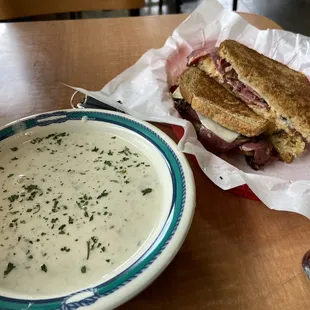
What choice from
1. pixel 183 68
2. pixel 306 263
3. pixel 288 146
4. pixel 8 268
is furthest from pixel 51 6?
pixel 306 263

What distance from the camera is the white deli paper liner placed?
84 centimetres

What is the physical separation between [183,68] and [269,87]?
1.05 ft

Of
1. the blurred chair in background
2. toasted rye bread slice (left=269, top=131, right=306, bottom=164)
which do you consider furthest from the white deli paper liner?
the blurred chair in background

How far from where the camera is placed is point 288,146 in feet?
3.41

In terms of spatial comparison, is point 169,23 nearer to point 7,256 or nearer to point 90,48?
point 90,48

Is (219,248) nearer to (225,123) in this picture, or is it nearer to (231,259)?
(231,259)

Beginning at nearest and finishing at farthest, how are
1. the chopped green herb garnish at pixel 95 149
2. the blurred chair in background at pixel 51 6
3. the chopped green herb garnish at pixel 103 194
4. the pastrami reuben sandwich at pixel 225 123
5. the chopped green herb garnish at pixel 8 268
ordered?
1. the chopped green herb garnish at pixel 8 268
2. the chopped green herb garnish at pixel 103 194
3. the chopped green herb garnish at pixel 95 149
4. the pastrami reuben sandwich at pixel 225 123
5. the blurred chair in background at pixel 51 6

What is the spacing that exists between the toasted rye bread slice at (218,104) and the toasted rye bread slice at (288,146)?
6cm

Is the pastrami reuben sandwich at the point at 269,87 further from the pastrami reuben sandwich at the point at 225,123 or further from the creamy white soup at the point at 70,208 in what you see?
the creamy white soup at the point at 70,208

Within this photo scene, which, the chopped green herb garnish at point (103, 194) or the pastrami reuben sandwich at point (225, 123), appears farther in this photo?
the pastrami reuben sandwich at point (225, 123)

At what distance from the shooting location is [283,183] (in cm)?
85

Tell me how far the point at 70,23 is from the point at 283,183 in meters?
1.10

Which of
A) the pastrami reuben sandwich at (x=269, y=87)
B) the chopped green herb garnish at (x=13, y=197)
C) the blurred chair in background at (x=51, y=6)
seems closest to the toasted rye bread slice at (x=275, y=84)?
the pastrami reuben sandwich at (x=269, y=87)

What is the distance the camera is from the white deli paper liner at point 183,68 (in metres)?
0.84
